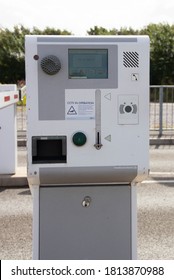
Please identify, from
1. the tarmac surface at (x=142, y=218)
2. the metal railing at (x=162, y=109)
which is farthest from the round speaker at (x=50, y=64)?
the metal railing at (x=162, y=109)

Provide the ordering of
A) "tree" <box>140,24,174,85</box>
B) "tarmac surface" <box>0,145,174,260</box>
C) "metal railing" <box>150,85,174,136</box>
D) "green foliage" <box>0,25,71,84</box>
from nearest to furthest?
"tarmac surface" <box>0,145,174,260</box>
"metal railing" <box>150,85,174,136</box>
"tree" <box>140,24,174,85</box>
"green foliage" <box>0,25,71,84</box>

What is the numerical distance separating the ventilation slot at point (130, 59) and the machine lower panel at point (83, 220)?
84 centimetres

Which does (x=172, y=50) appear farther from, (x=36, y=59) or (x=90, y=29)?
(x=36, y=59)

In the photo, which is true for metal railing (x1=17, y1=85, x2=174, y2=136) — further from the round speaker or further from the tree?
the tree

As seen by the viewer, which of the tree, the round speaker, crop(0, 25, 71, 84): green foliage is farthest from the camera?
crop(0, 25, 71, 84): green foliage

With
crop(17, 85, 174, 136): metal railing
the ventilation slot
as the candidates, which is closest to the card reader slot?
the ventilation slot

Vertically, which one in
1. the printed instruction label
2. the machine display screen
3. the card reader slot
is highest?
→ the machine display screen

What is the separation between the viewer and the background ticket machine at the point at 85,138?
3193 mm

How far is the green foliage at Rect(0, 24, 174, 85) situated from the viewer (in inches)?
1394

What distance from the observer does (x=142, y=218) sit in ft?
19.3

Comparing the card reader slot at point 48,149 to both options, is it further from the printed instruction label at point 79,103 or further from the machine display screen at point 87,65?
the machine display screen at point 87,65

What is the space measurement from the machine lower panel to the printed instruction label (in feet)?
1.72

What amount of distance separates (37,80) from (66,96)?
0.71ft

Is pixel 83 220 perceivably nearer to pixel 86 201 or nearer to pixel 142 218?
pixel 86 201
